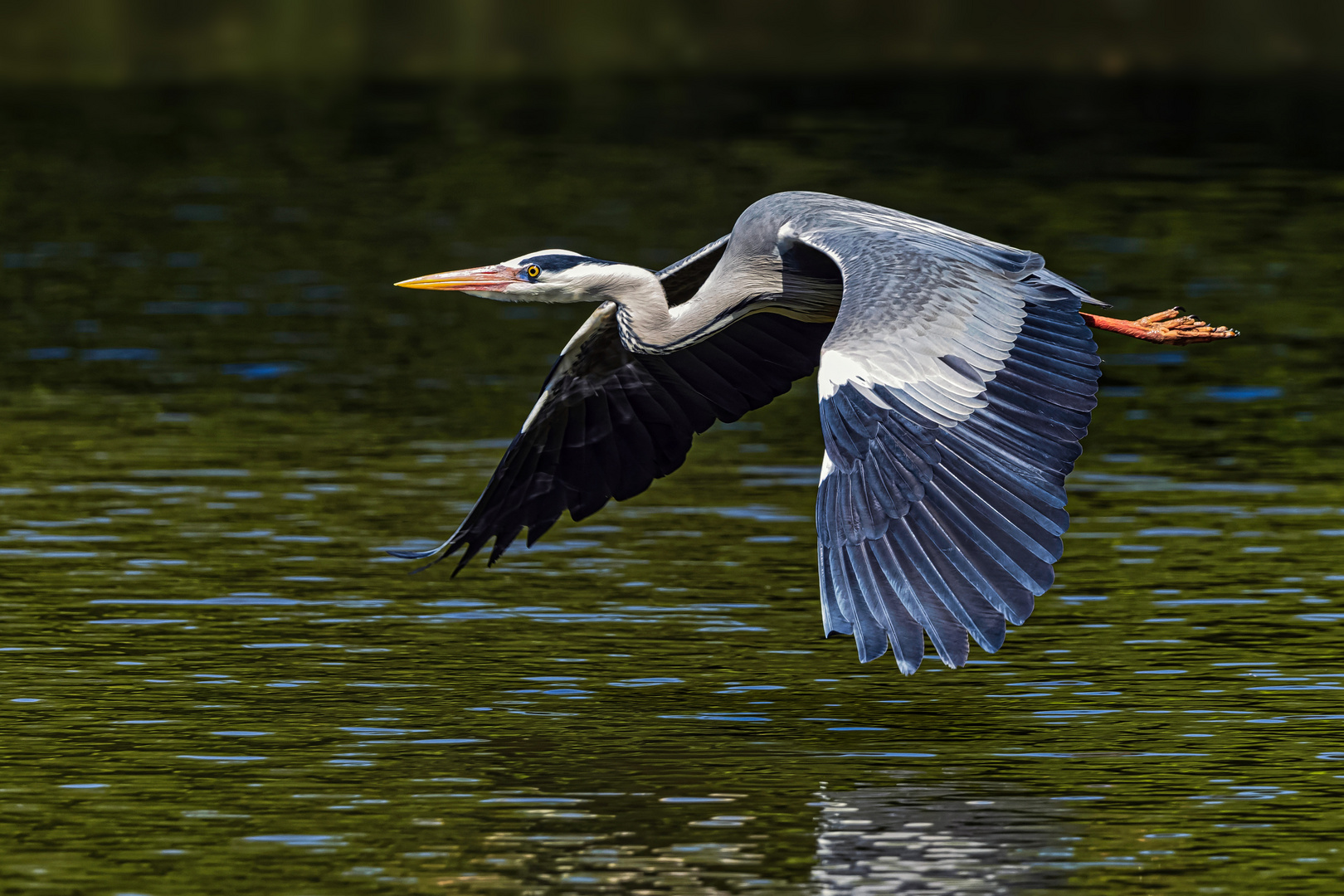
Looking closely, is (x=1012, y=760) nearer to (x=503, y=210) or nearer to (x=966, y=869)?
(x=966, y=869)

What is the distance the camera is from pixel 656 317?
47.0 feet

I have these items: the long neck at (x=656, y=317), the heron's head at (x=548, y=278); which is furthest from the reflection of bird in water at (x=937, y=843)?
the heron's head at (x=548, y=278)

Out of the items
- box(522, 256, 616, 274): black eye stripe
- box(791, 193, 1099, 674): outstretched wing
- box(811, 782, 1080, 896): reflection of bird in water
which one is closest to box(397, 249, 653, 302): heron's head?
box(522, 256, 616, 274): black eye stripe

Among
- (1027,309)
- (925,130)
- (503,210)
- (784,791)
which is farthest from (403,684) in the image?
(925,130)

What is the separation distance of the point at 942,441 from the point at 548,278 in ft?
12.5

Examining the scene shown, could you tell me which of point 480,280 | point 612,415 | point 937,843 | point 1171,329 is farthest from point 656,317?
point 937,843

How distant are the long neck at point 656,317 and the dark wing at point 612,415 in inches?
8.4

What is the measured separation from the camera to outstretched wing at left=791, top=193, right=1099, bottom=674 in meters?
10.4

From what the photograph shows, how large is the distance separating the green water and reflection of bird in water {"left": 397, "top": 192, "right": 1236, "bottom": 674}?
947mm

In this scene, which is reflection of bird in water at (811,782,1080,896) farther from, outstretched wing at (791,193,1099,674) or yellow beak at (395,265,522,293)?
yellow beak at (395,265,522,293)

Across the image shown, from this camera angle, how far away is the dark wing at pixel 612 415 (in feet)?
47.2

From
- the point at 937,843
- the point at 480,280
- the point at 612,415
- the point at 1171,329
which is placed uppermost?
the point at 480,280

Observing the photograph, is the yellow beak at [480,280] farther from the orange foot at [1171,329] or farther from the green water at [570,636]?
the orange foot at [1171,329]

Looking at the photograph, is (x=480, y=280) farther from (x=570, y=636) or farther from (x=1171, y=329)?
(x=1171, y=329)
